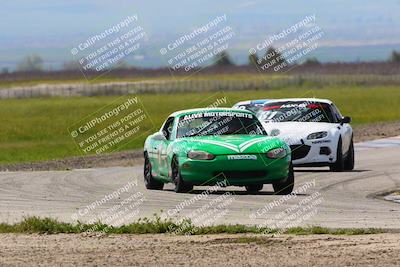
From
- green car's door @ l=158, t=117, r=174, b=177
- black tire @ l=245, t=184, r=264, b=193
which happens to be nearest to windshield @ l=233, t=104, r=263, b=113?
green car's door @ l=158, t=117, r=174, b=177

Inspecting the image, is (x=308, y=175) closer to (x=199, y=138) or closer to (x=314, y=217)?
(x=199, y=138)

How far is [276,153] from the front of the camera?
1850 centimetres

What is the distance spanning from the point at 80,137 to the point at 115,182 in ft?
91.3

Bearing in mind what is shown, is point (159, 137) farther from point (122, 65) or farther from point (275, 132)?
point (122, 65)

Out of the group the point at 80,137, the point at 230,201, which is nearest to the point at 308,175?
the point at 230,201

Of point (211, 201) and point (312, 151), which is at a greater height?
point (211, 201)

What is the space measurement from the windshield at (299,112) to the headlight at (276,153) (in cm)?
636

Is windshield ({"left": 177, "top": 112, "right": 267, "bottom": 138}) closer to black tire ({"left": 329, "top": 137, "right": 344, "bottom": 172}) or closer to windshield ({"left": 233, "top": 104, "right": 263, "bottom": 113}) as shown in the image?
black tire ({"left": 329, "top": 137, "right": 344, "bottom": 172})

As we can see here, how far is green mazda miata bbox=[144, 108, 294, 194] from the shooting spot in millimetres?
18438

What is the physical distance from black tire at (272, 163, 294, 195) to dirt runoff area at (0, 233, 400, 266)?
18.7ft

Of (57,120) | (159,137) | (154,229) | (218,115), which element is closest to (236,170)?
(218,115)

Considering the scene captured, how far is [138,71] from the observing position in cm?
16112

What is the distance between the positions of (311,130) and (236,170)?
19.1 feet

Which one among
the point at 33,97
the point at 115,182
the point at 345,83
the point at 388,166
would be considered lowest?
the point at 345,83
